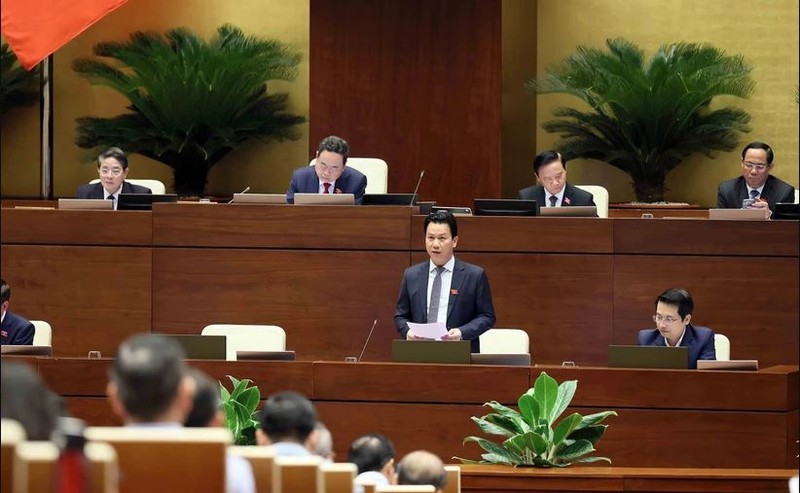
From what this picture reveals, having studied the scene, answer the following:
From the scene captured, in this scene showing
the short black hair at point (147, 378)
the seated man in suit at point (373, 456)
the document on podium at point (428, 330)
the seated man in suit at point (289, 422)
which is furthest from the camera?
the document on podium at point (428, 330)

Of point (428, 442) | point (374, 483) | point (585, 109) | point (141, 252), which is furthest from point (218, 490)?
point (585, 109)

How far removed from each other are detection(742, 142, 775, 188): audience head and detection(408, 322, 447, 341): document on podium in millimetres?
2659

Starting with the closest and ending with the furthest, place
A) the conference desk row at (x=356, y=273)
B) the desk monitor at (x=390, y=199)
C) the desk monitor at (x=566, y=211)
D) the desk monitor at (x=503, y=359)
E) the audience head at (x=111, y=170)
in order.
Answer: the desk monitor at (x=503, y=359) < the conference desk row at (x=356, y=273) < the desk monitor at (x=566, y=211) < the desk monitor at (x=390, y=199) < the audience head at (x=111, y=170)

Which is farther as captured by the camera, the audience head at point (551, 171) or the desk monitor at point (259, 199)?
the audience head at point (551, 171)

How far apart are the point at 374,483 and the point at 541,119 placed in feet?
Answer: 28.4

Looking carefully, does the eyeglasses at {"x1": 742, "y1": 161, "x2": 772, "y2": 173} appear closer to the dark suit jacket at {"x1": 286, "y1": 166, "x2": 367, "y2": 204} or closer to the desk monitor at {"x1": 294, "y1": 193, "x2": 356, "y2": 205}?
the dark suit jacket at {"x1": 286, "y1": 166, "x2": 367, "y2": 204}

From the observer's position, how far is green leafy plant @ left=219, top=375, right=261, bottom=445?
691cm

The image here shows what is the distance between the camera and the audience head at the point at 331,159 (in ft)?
30.9

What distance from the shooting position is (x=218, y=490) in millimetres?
3430

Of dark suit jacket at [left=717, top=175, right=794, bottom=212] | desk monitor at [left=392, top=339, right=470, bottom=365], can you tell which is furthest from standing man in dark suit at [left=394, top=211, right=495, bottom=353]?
dark suit jacket at [left=717, top=175, right=794, bottom=212]

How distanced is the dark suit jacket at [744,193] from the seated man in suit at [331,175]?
89.0 inches

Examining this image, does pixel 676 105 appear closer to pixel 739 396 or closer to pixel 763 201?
pixel 763 201

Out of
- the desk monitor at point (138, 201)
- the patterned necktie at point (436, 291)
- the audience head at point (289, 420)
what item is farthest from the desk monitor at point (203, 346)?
the audience head at point (289, 420)

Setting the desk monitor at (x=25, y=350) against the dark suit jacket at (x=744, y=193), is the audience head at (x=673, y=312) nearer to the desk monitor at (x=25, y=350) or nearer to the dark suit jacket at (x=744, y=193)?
the dark suit jacket at (x=744, y=193)
